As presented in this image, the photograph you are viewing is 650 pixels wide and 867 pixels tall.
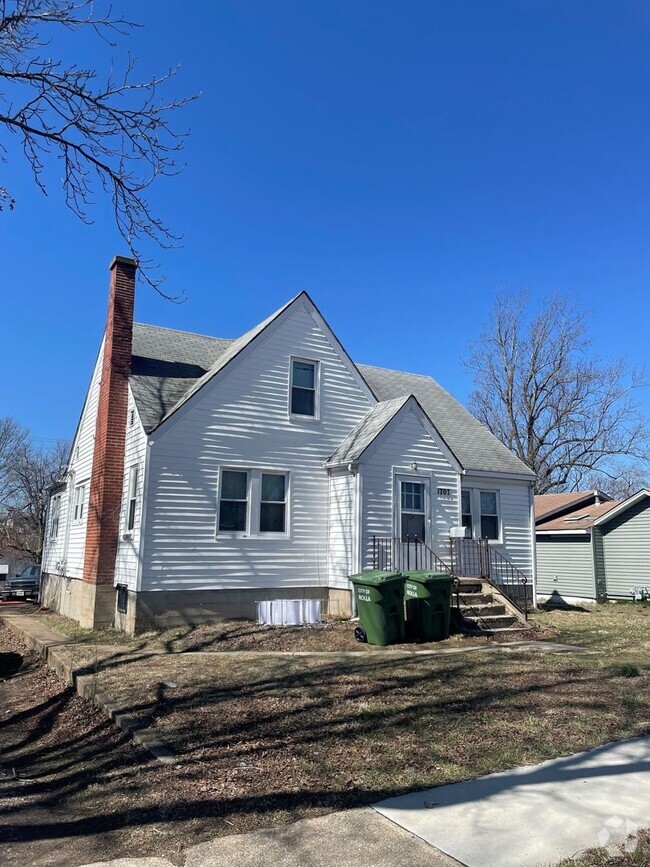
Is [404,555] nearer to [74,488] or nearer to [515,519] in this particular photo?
[515,519]

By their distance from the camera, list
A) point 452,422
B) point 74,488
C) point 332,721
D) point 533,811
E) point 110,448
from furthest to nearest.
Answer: point 452,422, point 74,488, point 110,448, point 332,721, point 533,811

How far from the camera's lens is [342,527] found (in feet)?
47.2

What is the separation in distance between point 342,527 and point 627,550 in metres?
13.7

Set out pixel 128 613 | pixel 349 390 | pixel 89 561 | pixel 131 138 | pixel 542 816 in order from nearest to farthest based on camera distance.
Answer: pixel 542 816 → pixel 131 138 → pixel 128 613 → pixel 89 561 → pixel 349 390

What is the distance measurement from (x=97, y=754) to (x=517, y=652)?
264 inches

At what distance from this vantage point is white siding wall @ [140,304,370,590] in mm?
12938

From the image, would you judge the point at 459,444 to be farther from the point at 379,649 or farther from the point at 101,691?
the point at 101,691

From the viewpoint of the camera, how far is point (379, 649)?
10.7 meters

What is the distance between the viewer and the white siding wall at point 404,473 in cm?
1410

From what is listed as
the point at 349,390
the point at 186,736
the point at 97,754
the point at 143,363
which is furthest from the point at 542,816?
the point at 143,363

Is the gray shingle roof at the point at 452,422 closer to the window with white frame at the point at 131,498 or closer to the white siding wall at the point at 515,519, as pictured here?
the white siding wall at the point at 515,519

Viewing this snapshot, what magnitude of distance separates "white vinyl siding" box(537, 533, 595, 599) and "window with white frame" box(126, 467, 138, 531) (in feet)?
56.8

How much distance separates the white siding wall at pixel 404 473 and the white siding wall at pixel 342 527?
0.87 feet

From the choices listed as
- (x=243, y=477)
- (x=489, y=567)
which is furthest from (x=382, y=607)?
(x=489, y=567)
